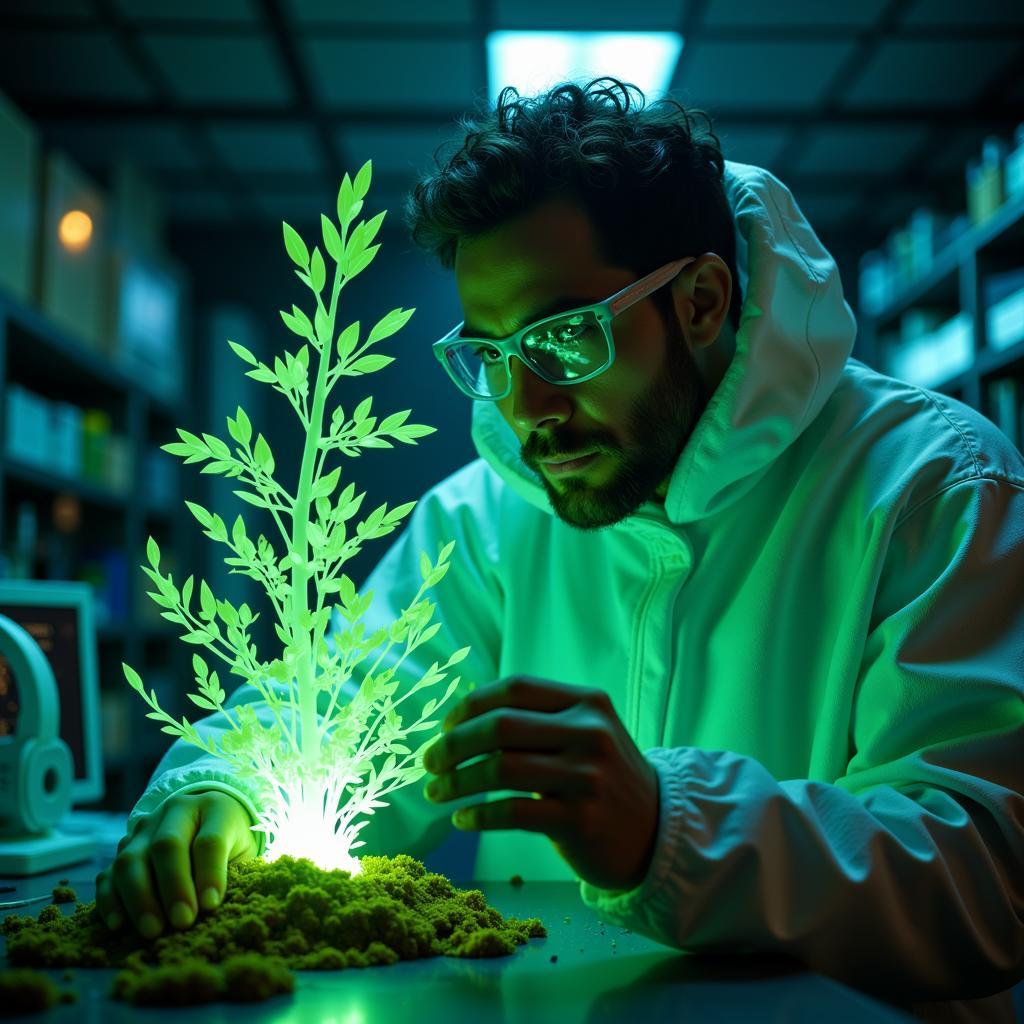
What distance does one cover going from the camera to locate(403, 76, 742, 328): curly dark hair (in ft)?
3.92

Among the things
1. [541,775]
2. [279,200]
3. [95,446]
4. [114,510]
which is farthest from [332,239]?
[279,200]

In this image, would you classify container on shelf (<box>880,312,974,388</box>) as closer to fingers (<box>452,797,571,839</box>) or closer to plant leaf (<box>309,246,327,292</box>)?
plant leaf (<box>309,246,327,292</box>)

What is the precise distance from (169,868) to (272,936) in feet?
0.34

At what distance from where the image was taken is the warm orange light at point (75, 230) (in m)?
3.54

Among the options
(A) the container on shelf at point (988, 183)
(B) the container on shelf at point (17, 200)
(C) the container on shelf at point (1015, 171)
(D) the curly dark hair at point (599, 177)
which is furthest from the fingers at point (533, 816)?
(A) the container on shelf at point (988, 183)

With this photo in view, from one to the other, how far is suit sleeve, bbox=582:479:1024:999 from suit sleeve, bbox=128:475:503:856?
45 cm

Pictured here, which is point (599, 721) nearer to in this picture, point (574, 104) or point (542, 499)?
point (542, 499)

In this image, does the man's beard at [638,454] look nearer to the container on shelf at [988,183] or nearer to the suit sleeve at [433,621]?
the suit sleeve at [433,621]

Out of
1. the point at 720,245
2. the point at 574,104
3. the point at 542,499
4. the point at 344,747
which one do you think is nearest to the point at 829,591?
the point at 542,499

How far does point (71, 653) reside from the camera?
174 centimetres

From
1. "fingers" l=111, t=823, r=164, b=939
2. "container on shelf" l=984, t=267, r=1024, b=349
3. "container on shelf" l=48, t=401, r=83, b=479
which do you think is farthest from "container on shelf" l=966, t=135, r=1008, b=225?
"fingers" l=111, t=823, r=164, b=939

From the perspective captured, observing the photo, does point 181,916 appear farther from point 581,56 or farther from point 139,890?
point 581,56

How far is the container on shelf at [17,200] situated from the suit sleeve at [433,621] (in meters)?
2.25

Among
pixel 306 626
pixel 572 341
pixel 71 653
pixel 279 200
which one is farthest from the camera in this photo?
pixel 279 200
